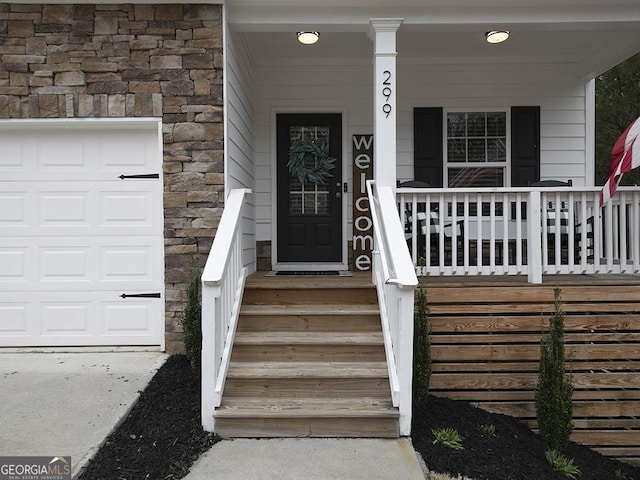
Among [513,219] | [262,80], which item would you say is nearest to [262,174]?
[262,80]

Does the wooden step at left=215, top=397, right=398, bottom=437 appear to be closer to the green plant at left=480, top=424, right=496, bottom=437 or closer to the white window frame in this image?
the green plant at left=480, top=424, right=496, bottom=437

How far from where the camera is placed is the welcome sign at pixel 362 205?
5.82m

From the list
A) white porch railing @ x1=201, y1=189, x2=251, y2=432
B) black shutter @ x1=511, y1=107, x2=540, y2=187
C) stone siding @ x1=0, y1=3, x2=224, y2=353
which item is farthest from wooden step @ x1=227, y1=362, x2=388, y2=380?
Result: black shutter @ x1=511, y1=107, x2=540, y2=187

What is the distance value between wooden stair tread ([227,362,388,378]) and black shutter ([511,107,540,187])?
3534mm

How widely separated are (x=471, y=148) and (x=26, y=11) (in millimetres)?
4675

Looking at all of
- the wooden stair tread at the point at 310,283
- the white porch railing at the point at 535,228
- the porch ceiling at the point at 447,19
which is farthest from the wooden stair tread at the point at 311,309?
the porch ceiling at the point at 447,19

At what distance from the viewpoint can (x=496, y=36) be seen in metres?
4.88

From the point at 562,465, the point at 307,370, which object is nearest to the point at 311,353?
the point at 307,370

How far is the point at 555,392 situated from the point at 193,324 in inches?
102

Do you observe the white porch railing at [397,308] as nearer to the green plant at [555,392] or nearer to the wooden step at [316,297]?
the wooden step at [316,297]

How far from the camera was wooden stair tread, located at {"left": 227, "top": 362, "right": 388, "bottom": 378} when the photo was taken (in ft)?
10.5

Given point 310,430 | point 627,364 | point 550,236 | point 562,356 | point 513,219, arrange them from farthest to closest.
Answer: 1. point 513,219
2. point 550,236
3. point 627,364
4. point 562,356
5. point 310,430

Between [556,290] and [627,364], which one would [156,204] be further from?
[627,364]

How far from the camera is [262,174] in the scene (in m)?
5.86
